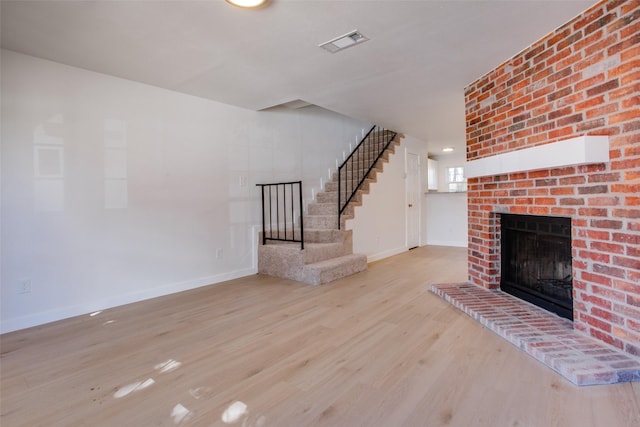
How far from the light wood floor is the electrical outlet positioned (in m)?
0.31

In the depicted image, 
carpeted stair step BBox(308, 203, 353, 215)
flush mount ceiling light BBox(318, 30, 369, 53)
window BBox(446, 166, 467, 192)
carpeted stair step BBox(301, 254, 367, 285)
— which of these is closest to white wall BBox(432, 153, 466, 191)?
window BBox(446, 166, 467, 192)

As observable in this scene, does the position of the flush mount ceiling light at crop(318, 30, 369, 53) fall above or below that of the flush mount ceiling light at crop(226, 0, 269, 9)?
above

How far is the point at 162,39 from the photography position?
2322 millimetres

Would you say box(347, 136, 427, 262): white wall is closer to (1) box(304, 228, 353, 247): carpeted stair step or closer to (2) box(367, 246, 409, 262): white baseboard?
(2) box(367, 246, 409, 262): white baseboard

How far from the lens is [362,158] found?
241 inches

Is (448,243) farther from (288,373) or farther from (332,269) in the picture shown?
(288,373)

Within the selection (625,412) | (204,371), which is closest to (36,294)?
(204,371)

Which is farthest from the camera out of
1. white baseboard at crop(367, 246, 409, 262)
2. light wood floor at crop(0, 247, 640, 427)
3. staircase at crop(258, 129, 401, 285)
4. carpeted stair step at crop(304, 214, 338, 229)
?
white baseboard at crop(367, 246, 409, 262)

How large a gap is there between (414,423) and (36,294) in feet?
9.84

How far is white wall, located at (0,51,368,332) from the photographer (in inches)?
99.6

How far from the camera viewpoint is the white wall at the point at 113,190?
253 cm

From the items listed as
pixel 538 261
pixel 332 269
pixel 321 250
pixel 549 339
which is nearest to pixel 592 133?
pixel 538 261

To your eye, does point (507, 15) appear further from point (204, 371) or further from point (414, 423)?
point (204, 371)

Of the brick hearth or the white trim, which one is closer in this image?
the brick hearth
